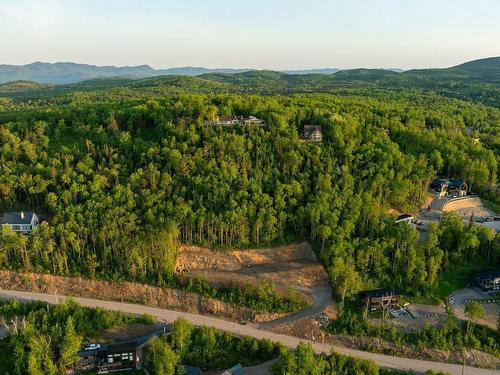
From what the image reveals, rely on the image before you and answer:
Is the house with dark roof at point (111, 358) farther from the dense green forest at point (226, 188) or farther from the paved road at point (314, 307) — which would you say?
the paved road at point (314, 307)

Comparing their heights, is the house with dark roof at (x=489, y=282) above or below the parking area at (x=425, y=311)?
above

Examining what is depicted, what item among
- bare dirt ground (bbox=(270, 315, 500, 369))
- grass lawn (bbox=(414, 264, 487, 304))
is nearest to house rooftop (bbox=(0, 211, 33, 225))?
bare dirt ground (bbox=(270, 315, 500, 369))

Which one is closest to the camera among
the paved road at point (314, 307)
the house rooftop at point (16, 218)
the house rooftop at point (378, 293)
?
the paved road at point (314, 307)

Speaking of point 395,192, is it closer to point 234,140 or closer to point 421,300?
point 421,300

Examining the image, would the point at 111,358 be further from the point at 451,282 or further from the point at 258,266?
the point at 451,282

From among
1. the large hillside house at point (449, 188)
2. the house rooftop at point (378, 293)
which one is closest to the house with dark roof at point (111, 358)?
the house rooftop at point (378, 293)

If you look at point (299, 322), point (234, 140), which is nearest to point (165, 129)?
point (234, 140)

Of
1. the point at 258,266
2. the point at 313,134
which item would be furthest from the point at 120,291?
the point at 313,134
